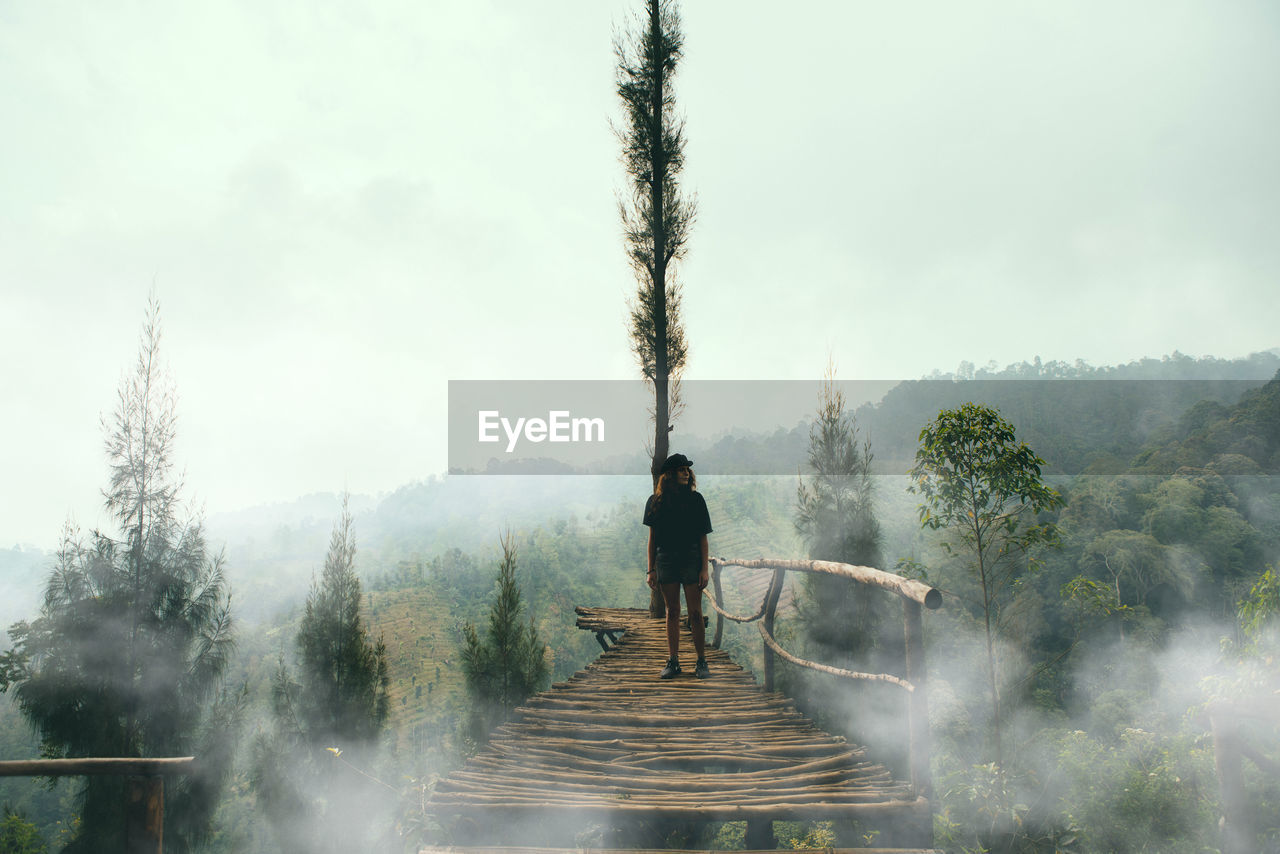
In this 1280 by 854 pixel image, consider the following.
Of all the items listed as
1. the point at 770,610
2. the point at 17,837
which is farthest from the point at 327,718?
the point at 770,610

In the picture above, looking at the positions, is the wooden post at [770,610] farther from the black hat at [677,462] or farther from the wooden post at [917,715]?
the wooden post at [917,715]

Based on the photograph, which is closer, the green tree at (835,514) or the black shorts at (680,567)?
the black shorts at (680,567)

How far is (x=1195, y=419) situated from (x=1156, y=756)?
99.3ft

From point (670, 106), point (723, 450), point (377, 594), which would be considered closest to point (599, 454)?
point (723, 450)

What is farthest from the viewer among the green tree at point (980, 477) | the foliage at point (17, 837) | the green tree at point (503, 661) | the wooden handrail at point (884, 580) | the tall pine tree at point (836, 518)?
the green tree at point (503, 661)

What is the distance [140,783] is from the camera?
2463 mm

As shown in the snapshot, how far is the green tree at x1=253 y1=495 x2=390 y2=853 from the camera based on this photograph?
631 inches

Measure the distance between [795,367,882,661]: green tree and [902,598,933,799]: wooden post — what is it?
30.6ft

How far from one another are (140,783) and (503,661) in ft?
54.7

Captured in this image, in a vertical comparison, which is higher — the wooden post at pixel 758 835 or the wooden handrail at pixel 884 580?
the wooden handrail at pixel 884 580

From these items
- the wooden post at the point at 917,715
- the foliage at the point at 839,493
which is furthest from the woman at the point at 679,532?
the foliage at the point at 839,493

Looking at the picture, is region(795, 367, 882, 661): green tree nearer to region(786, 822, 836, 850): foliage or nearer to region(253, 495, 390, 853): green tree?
region(786, 822, 836, 850): foliage

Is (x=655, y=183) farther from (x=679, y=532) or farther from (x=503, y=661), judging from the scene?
(x=503, y=661)

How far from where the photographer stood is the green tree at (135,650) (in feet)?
43.2
